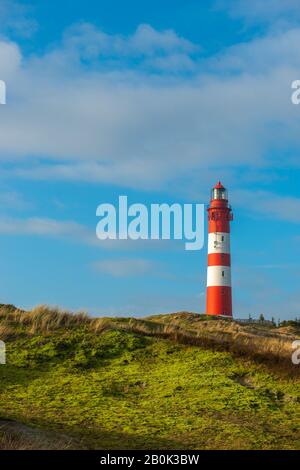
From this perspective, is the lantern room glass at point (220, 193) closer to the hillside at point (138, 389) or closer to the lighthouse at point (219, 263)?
the lighthouse at point (219, 263)

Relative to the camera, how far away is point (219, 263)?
51125 mm

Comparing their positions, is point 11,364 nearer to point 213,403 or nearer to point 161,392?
point 161,392

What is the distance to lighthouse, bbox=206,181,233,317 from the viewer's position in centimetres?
5097

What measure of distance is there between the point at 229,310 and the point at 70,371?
3597 centimetres

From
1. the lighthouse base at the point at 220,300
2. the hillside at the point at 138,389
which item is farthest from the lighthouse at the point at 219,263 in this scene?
the hillside at the point at 138,389

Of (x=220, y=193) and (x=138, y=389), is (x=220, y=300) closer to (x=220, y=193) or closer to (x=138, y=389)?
(x=220, y=193)

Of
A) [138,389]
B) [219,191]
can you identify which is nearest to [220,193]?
[219,191]

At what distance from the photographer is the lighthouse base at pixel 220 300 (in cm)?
5097

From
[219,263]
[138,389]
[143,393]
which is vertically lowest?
[143,393]

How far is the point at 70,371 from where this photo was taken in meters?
16.8

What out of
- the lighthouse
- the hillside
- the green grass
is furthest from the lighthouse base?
the green grass


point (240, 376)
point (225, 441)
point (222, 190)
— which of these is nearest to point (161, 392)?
point (240, 376)

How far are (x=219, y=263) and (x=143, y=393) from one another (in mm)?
37283

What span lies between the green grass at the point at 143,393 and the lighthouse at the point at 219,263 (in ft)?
102
